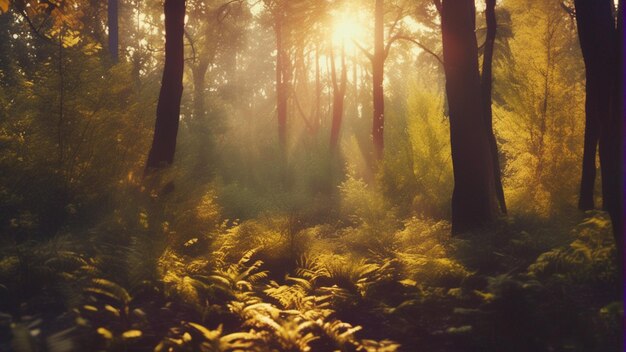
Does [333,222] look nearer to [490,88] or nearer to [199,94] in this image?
[490,88]

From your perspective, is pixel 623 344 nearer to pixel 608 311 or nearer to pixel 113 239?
pixel 608 311


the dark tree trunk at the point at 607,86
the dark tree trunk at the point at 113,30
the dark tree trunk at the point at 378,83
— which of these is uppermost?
the dark tree trunk at the point at 113,30

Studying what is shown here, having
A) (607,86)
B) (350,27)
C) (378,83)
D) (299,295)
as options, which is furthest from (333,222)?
(607,86)

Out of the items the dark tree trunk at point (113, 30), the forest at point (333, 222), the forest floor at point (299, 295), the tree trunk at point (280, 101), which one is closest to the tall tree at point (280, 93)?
the tree trunk at point (280, 101)

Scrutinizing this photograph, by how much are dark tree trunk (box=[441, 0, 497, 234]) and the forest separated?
0.03 metres

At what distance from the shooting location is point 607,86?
5.15 metres

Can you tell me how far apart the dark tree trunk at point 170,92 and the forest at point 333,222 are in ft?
0.13

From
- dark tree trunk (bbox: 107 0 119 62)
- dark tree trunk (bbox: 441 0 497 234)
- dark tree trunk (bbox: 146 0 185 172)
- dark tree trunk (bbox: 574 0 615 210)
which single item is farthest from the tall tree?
dark tree trunk (bbox: 574 0 615 210)

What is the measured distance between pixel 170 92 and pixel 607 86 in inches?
314

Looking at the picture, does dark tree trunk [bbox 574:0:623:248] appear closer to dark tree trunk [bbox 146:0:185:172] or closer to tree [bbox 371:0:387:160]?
dark tree trunk [bbox 146:0:185:172]

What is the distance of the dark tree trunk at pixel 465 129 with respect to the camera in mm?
9328

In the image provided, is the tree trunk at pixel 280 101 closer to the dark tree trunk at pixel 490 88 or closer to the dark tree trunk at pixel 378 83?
the dark tree trunk at pixel 378 83

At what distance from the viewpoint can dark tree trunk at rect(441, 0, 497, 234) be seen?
933cm

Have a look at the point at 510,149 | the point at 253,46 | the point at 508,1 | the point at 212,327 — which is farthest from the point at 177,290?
the point at 253,46
